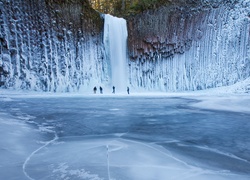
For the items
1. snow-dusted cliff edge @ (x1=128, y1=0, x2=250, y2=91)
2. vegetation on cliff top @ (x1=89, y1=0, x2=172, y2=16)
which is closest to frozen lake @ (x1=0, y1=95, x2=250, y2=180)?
snow-dusted cliff edge @ (x1=128, y1=0, x2=250, y2=91)

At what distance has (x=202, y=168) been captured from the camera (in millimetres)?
2100

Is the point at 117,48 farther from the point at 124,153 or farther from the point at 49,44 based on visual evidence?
the point at 124,153

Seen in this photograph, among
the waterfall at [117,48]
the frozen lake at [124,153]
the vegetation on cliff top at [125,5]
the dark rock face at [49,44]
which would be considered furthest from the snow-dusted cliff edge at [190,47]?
the frozen lake at [124,153]

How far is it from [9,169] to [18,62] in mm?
17967

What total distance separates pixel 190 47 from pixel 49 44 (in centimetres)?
1370

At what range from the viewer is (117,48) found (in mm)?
25328

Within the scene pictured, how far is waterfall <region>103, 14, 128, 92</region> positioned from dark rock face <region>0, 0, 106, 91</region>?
1088 millimetres

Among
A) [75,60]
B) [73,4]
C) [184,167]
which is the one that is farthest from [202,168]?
[73,4]

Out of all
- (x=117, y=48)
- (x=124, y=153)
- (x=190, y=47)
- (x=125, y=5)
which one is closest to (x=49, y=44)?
(x=117, y=48)

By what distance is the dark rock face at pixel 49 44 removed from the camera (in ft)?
59.1

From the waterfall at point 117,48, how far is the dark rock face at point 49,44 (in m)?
1.09

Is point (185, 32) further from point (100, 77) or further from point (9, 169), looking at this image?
point (9, 169)

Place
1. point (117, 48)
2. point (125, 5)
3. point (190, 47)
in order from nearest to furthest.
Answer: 1. point (190, 47)
2. point (117, 48)
3. point (125, 5)

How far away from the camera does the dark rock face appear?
18.0 meters
